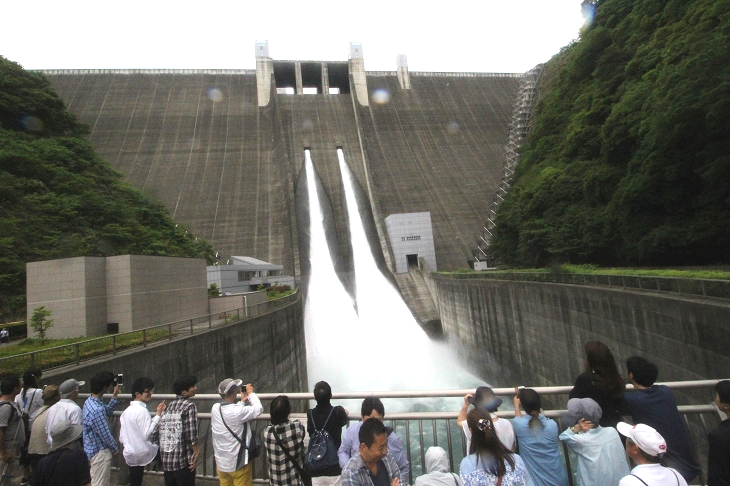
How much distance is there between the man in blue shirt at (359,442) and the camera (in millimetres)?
2637

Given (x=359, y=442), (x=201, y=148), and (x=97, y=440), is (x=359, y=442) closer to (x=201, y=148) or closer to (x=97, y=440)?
(x=97, y=440)

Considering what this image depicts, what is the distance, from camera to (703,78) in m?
11.1

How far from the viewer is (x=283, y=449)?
9.83 feet

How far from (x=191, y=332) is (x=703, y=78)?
14413 millimetres

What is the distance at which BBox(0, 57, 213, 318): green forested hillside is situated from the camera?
13.8 metres

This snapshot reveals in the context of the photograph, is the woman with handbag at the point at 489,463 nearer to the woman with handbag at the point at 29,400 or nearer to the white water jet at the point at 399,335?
the woman with handbag at the point at 29,400

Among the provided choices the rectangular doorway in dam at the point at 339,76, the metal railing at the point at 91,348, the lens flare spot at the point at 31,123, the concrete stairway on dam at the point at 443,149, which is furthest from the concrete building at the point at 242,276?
the rectangular doorway in dam at the point at 339,76

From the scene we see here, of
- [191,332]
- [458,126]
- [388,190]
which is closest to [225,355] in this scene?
[191,332]

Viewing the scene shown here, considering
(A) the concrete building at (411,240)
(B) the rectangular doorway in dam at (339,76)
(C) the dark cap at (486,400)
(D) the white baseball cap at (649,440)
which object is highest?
(B) the rectangular doorway in dam at (339,76)

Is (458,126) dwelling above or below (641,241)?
above

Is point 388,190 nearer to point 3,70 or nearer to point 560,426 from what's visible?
point 3,70

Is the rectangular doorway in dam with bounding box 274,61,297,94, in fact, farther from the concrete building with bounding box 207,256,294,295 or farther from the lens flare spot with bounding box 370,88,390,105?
the concrete building with bounding box 207,256,294,295

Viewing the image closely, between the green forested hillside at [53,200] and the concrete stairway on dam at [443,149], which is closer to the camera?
the green forested hillside at [53,200]

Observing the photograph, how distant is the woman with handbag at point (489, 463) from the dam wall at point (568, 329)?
646 centimetres
